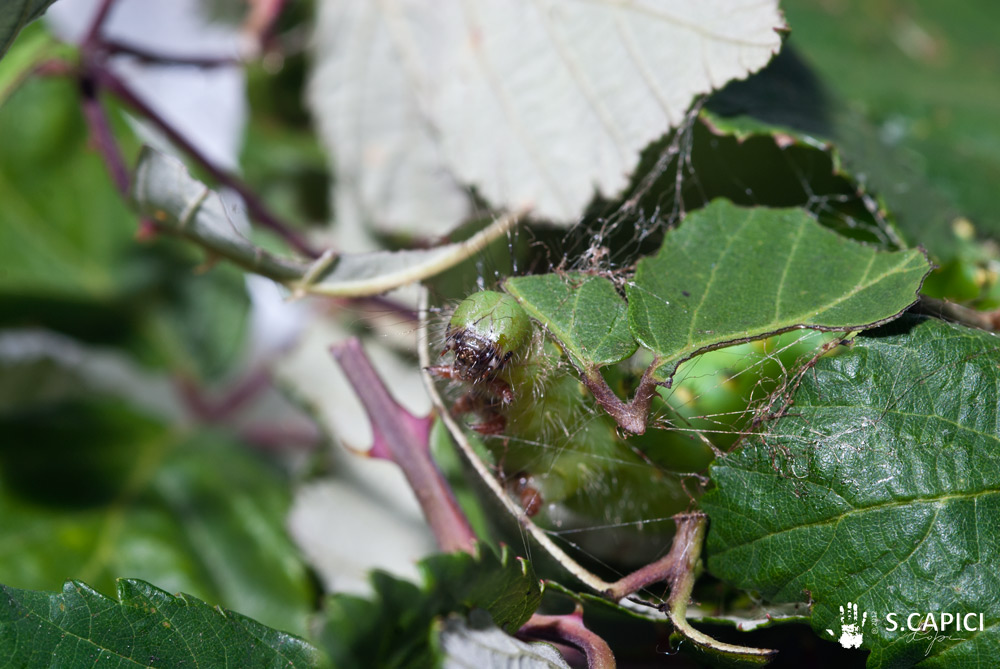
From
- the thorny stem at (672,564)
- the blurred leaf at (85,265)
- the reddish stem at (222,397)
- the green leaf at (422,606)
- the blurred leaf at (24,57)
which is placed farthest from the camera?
the reddish stem at (222,397)

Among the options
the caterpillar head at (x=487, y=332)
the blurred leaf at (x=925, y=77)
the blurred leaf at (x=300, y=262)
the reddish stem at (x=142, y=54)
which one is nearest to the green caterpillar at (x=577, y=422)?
the caterpillar head at (x=487, y=332)

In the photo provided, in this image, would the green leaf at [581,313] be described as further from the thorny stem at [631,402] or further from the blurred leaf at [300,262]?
the blurred leaf at [300,262]

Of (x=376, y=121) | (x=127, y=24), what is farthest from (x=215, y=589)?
(x=127, y=24)

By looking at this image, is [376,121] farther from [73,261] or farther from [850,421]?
[850,421]

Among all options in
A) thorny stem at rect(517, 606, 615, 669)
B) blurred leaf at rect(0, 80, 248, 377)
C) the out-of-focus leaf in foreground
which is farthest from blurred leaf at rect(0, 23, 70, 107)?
thorny stem at rect(517, 606, 615, 669)

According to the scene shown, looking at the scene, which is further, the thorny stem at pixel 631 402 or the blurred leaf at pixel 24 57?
the blurred leaf at pixel 24 57

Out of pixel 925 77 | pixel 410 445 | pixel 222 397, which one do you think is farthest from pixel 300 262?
pixel 925 77
